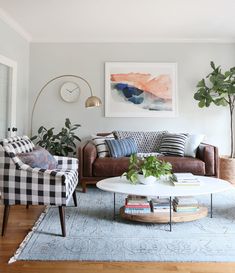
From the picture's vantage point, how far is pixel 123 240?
240cm

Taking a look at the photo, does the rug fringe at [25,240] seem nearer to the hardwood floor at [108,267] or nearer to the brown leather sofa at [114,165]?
the hardwood floor at [108,267]

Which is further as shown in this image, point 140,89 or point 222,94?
point 140,89

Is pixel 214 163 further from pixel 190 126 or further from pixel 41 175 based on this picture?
pixel 41 175

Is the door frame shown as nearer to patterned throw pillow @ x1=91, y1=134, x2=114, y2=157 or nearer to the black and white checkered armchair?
patterned throw pillow @ x1=91, y1=134, x2=114, y2=157

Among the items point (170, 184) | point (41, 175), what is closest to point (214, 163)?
point (170, 184)

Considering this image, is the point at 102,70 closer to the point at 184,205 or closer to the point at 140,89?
the point at 140,89

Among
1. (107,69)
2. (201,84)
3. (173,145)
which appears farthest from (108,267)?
(107,69)

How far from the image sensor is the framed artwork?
5000mm

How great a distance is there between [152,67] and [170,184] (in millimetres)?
2762

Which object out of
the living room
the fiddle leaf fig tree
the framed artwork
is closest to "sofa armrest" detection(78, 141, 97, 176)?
the living room

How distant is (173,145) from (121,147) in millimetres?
806

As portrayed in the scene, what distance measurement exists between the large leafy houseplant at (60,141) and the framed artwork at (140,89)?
0.74 metres

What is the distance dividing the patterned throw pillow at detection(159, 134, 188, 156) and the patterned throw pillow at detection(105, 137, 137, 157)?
1.52 ft

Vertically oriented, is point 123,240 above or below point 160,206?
below
